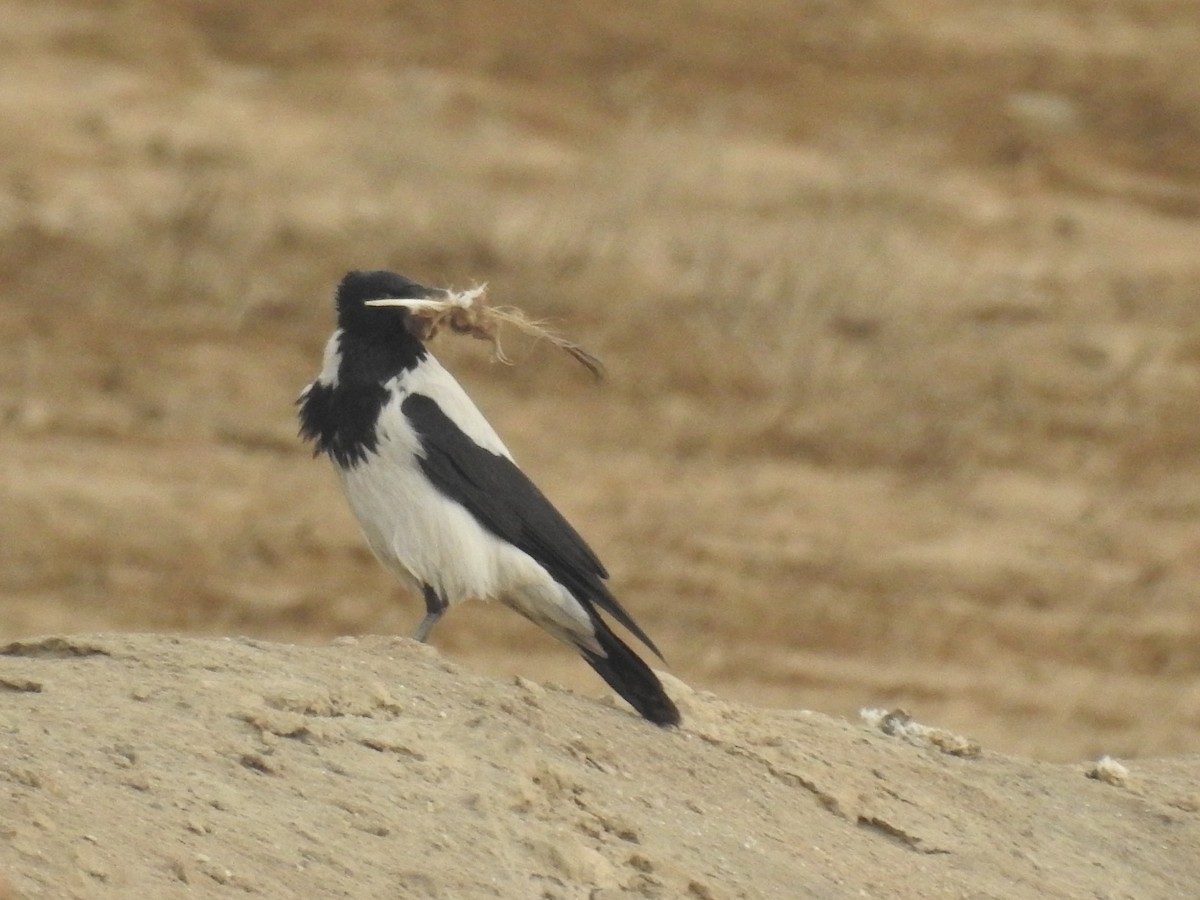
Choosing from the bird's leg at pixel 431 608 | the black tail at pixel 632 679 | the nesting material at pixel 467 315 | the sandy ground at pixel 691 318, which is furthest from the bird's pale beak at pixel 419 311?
the sandy ground at pixel 691 318

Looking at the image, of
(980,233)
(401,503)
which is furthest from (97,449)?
(401,503)

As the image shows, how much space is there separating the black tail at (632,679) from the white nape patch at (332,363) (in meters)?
1.07

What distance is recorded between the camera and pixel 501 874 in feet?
15.1

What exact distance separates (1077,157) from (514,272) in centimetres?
375

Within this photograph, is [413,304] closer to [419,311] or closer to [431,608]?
[419,311]

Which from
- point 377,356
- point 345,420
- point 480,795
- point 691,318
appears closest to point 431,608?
point 345,420

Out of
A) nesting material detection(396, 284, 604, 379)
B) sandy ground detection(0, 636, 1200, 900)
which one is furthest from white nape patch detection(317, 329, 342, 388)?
sandy ground detection(0, 636, 1200, 900)

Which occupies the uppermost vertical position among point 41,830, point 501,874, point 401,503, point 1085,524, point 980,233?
point 980,233

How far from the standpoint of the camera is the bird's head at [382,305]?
661 centimetres

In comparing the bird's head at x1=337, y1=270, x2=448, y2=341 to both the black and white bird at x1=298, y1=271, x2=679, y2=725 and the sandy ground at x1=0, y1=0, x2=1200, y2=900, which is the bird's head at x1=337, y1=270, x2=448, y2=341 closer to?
the black and white bird at x1=298, y1=271, x2=679, y2=725

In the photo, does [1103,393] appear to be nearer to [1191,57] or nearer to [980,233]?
[980,233]

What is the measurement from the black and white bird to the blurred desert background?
6.14 m

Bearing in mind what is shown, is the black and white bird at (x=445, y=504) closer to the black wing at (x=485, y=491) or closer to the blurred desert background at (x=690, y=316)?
the black wing at (x=485, y=491)

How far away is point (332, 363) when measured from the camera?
6711mm
